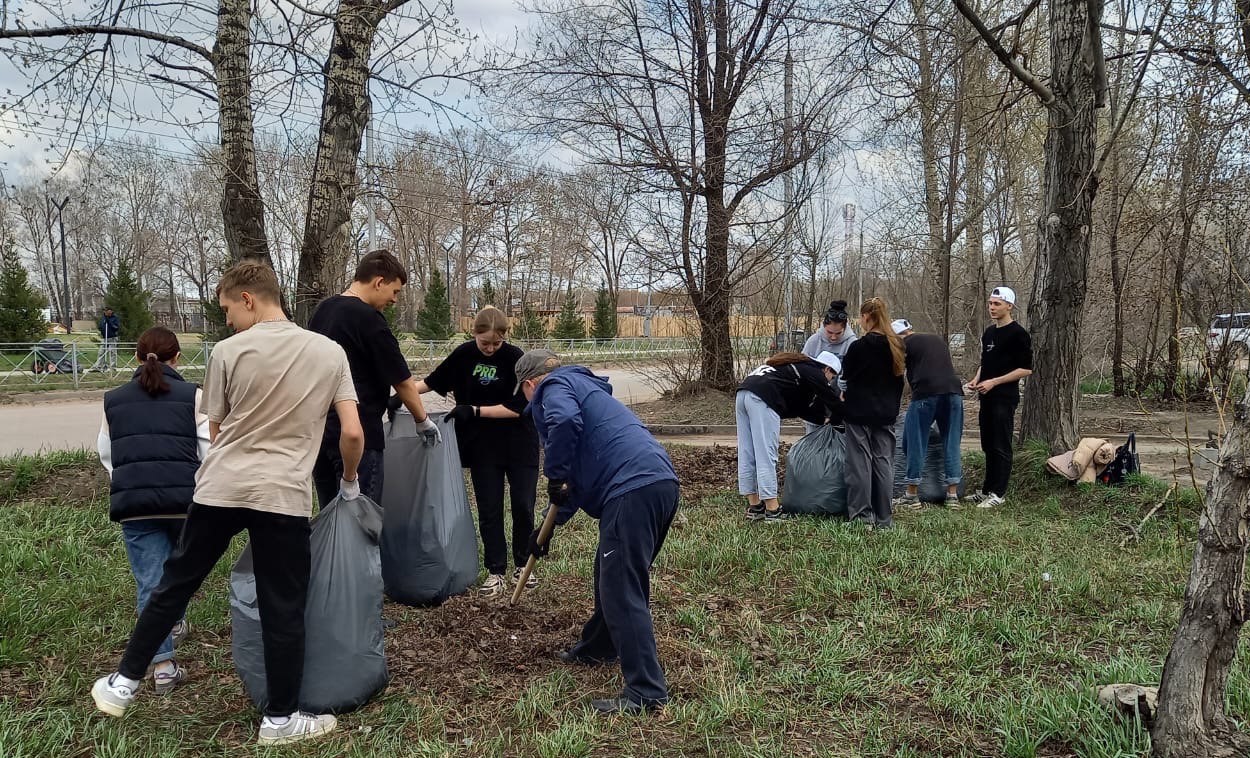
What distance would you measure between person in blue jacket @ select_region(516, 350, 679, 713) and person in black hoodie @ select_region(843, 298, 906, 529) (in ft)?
9.09

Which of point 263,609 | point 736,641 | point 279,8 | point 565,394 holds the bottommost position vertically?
point 736,641

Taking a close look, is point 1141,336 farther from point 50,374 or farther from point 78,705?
point 50,374

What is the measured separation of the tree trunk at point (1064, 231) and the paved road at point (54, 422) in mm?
3845

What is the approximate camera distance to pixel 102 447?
3430mm

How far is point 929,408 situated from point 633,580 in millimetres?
3889

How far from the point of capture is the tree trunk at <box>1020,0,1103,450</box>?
6.34 m

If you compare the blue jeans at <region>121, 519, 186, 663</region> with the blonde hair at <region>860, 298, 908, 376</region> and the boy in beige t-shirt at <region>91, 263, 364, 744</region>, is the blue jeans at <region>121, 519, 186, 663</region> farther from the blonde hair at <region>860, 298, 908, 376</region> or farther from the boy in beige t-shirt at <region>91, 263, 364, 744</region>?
the blonde hair at <region>860, 298, 908, 376</region>

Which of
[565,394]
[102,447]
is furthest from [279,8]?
[565,394]

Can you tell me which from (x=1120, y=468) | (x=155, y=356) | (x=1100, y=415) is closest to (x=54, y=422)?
(x=155, y=356)

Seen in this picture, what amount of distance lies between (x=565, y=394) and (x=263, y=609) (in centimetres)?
129

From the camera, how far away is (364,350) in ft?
11.8

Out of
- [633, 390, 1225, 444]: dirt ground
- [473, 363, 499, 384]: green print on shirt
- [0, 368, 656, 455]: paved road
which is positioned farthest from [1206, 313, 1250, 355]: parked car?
[473, 363, 499, 384]: green print on shirt

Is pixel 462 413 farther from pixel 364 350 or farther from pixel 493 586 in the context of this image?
pixel 493 586

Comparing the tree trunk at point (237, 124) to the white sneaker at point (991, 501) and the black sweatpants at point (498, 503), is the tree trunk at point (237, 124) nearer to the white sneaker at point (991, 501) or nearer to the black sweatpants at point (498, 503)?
the black sweatpants at point (498, 503)
